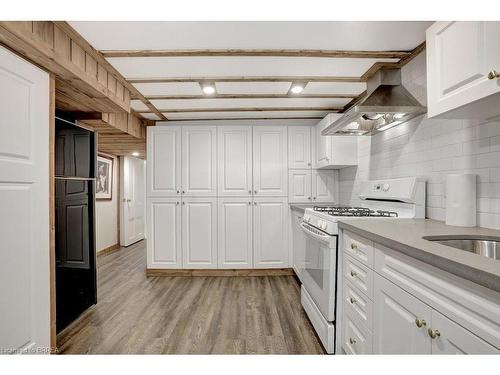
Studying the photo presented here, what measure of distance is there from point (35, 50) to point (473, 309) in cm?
223

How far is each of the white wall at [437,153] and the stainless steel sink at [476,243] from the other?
0.21 m

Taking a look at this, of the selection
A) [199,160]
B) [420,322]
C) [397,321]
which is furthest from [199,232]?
[420,322]

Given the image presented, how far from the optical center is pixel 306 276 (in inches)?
96.0

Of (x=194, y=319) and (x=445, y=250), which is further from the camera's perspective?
(x=194, y=319)

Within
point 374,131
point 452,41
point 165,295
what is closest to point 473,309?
point 452,41

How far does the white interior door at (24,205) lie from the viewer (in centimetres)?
139

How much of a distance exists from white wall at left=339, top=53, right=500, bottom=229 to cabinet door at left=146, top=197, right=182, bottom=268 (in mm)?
→ 2474

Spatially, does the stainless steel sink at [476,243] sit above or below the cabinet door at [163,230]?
above

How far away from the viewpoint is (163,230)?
3.58m

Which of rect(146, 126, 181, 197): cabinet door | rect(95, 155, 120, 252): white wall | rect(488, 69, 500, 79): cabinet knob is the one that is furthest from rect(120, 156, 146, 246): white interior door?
rect(488, 69, 500, 79): cabinet knob

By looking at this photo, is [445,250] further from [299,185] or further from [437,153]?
[299,185]

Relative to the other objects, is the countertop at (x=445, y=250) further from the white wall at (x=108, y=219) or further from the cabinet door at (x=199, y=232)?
the white wall at (x=108, y=219)

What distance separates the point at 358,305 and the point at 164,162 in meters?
2.91

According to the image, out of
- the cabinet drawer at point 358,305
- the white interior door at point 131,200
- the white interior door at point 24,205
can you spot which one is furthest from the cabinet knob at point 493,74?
the white interior door at point 131,200
